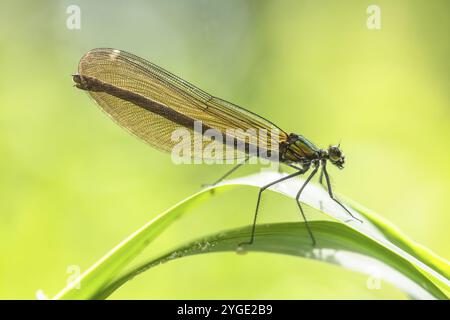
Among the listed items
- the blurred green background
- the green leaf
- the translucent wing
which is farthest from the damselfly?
the blurred green background

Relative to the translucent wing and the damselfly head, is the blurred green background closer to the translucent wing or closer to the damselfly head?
the damselfly head

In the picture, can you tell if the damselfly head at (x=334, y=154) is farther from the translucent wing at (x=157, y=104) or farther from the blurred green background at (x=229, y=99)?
the blurred green background at (x=229, y=99)

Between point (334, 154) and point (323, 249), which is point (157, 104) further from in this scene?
point (323, 249)

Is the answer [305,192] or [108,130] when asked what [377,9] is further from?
[305,192]

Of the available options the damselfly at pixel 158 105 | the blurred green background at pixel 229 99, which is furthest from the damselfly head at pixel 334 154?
the blurred green background at pixel 229 99

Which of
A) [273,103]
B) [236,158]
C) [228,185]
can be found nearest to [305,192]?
[228,185]

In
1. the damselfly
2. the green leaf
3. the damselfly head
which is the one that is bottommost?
the green leaf

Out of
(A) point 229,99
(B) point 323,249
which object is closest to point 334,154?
(B) point 323,249

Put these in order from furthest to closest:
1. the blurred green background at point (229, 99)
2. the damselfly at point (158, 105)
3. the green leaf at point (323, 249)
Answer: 1. the blurred green background at point (229, 99)
2. the damselfly at point (158, 105)
3. the green leaf at point (323, 249)
